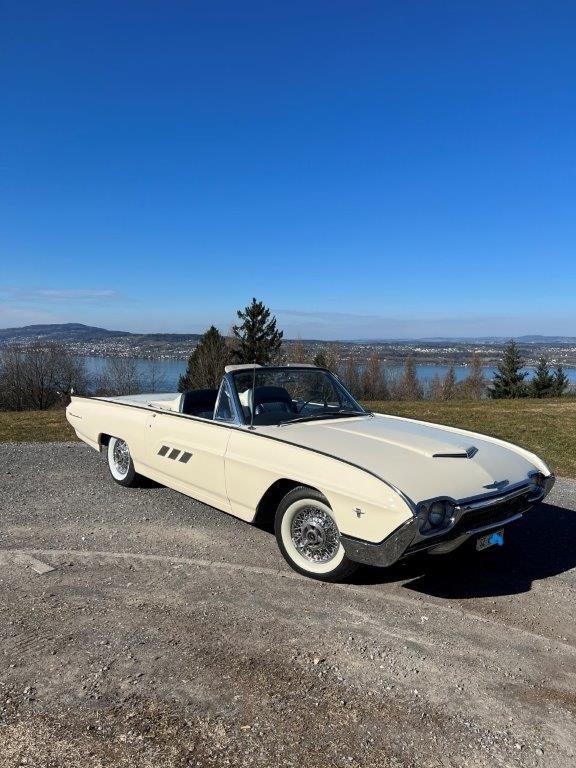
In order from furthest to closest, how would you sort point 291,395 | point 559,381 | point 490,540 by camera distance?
1. point 559,381
2. point 291,395
3. point 490,540

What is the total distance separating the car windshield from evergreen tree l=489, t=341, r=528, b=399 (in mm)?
35209

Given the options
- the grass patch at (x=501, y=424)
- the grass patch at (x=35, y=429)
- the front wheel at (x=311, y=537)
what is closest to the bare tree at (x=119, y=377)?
the grass patch at (x=501, y=424)

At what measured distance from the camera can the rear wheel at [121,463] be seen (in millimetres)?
6105

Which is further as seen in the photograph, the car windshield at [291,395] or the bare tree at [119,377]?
the bare tree at [119,377]

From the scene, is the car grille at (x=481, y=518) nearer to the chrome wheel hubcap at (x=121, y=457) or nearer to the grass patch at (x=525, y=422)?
the grass patch at (x=525, y=422)

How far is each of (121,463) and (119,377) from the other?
40.8 m

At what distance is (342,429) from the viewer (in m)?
4.67

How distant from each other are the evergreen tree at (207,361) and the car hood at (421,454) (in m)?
33.8

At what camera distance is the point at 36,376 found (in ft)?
150

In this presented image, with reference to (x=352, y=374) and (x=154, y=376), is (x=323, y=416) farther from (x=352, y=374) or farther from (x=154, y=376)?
(x=154, y=376)

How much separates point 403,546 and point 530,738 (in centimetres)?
108

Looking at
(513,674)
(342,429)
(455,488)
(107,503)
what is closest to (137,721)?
(513,674)

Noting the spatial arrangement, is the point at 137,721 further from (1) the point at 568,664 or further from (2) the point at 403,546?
(1) the point at 568,664

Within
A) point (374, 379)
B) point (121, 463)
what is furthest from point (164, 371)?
point (121, 463)
